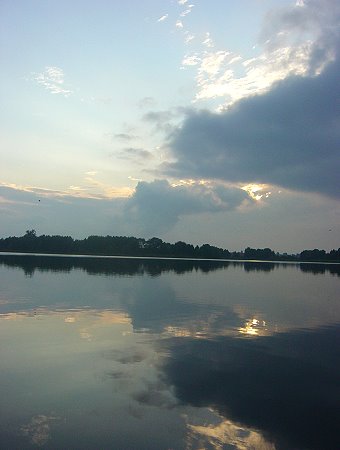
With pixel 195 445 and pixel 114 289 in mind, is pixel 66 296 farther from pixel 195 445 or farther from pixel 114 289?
pixel 195 445

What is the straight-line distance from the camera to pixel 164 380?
40.6ft

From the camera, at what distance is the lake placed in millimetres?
8883

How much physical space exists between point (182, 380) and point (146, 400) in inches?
81.0

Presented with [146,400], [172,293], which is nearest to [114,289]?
[172,293]

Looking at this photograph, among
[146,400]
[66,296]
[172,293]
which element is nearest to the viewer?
[146,400]

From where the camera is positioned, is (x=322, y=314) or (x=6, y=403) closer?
(x=6, y=403)

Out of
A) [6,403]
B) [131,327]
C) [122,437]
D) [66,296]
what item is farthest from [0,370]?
[66,296]

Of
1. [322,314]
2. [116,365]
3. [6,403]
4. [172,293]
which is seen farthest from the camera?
[172,293]

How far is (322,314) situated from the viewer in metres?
27.7

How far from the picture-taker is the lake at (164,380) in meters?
8.88

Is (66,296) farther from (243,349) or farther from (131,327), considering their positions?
(243,349)

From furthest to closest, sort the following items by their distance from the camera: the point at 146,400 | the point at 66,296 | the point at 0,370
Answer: the point at 66,296, the point at 0,370, the point at 146,400

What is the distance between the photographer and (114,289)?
35688 mm

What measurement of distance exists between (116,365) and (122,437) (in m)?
4.89
